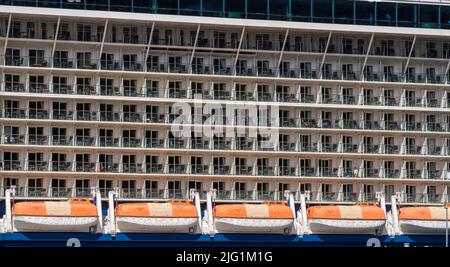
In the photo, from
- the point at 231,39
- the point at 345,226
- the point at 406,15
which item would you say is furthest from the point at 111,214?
the point at 406,15

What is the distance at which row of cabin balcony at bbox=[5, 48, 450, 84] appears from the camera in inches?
3132

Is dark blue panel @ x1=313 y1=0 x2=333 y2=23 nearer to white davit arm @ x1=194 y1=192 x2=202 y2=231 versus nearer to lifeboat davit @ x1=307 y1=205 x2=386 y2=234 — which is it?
lifeboat davit @ x1=307 y1=205 x2=386 y2=234

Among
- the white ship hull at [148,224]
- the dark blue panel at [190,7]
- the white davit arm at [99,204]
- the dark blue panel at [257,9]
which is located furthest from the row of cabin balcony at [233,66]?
the white ship hull at [148,224]

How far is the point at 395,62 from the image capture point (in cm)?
8631

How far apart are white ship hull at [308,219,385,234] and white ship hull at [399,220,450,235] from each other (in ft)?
4.61

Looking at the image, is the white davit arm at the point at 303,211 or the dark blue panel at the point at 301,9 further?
the dark blue panel at the point at 301,9

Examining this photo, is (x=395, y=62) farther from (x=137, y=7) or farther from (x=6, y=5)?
(x=6, y=5)

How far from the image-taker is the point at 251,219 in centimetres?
7625

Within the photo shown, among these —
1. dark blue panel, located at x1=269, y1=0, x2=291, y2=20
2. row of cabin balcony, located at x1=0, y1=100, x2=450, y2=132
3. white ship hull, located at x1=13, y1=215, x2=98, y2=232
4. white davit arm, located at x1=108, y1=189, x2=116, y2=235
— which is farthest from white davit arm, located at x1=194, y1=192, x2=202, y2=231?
dark blue panel, located at x1=269, y1=0, x2=291, y2=20

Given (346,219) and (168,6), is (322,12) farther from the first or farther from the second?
(346,219)

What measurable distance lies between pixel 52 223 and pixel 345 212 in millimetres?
17021

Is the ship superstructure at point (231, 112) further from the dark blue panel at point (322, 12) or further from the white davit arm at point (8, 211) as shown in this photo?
the white davit arm at point (8, 211)

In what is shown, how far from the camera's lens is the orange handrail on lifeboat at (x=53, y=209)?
238ft

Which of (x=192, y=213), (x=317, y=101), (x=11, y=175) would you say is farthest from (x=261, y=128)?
(x=11, y=175)
